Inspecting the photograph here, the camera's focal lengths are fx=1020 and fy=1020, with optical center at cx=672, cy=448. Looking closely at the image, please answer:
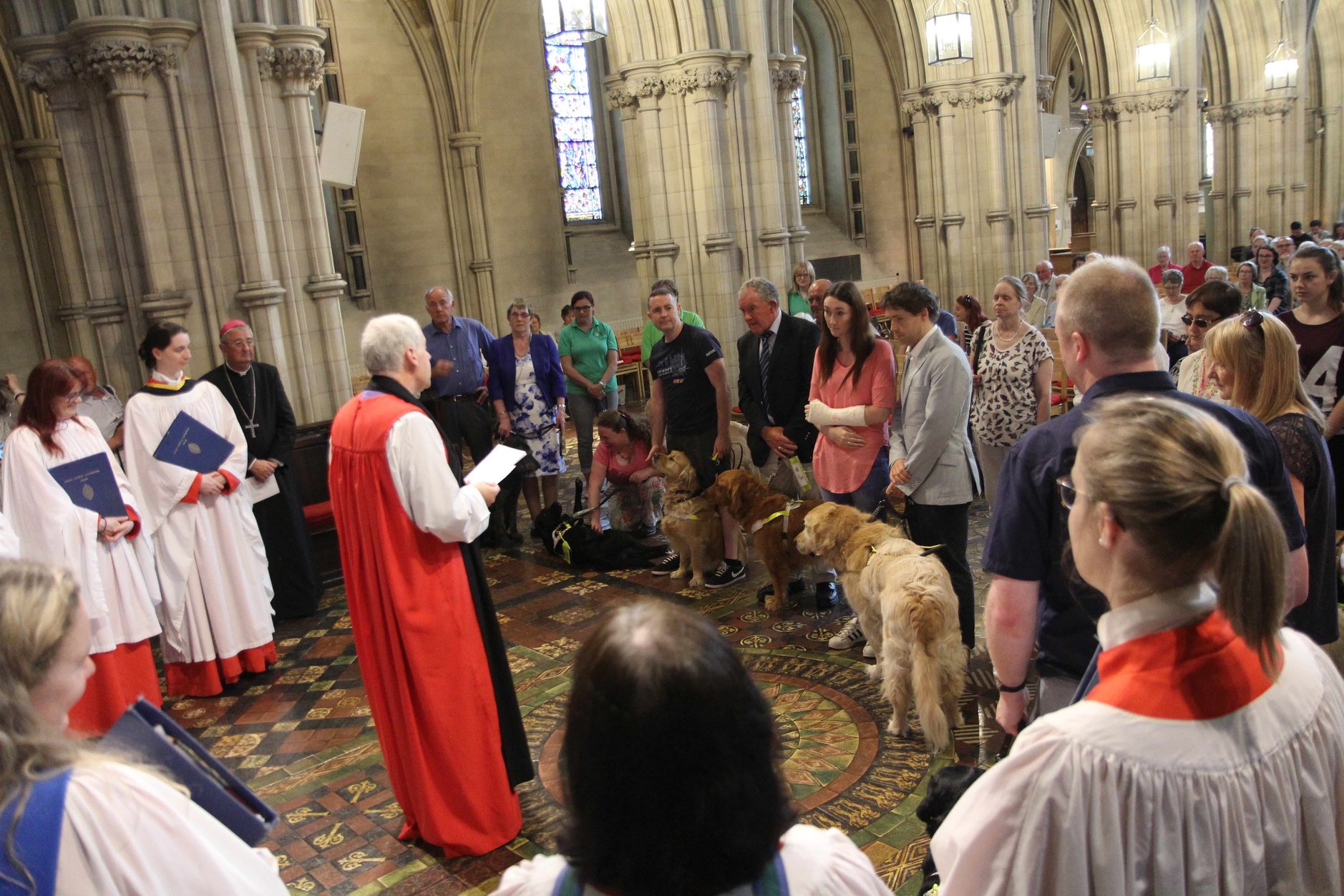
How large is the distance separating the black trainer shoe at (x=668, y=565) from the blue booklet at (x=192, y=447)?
8.70 ft

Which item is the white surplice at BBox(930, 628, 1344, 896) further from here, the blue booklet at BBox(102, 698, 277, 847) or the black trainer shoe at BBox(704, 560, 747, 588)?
the black trainer shoe at BBox(704, 560, 747, 588)

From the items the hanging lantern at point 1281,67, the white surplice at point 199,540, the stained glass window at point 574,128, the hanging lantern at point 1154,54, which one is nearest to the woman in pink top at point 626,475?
the white surplice at point 199,540

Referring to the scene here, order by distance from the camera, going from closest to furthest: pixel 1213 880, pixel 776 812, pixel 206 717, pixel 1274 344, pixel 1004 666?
pixel 776 812, pixel 1213 880, pixel 1004 666, pixel 1274 344, pixel 206 717

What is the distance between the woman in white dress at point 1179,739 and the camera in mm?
1272

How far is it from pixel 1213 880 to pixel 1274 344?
2145 mm

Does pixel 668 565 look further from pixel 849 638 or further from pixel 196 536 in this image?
pixel 196 536

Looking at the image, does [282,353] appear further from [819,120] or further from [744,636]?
[819,120]

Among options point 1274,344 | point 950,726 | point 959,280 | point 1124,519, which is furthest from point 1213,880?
point 959,280

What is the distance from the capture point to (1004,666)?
238 centimetres

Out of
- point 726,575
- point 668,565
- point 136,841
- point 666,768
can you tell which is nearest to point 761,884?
point 666,768

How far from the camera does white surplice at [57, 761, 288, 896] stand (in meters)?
1.35

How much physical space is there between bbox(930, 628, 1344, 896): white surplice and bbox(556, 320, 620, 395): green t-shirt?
6875 mm

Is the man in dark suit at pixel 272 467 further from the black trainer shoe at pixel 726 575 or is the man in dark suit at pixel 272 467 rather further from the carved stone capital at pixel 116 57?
the black trainer shoe at pixel 726 575

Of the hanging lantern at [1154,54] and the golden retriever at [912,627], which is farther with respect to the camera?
the hanging lantern at [1154,54]
